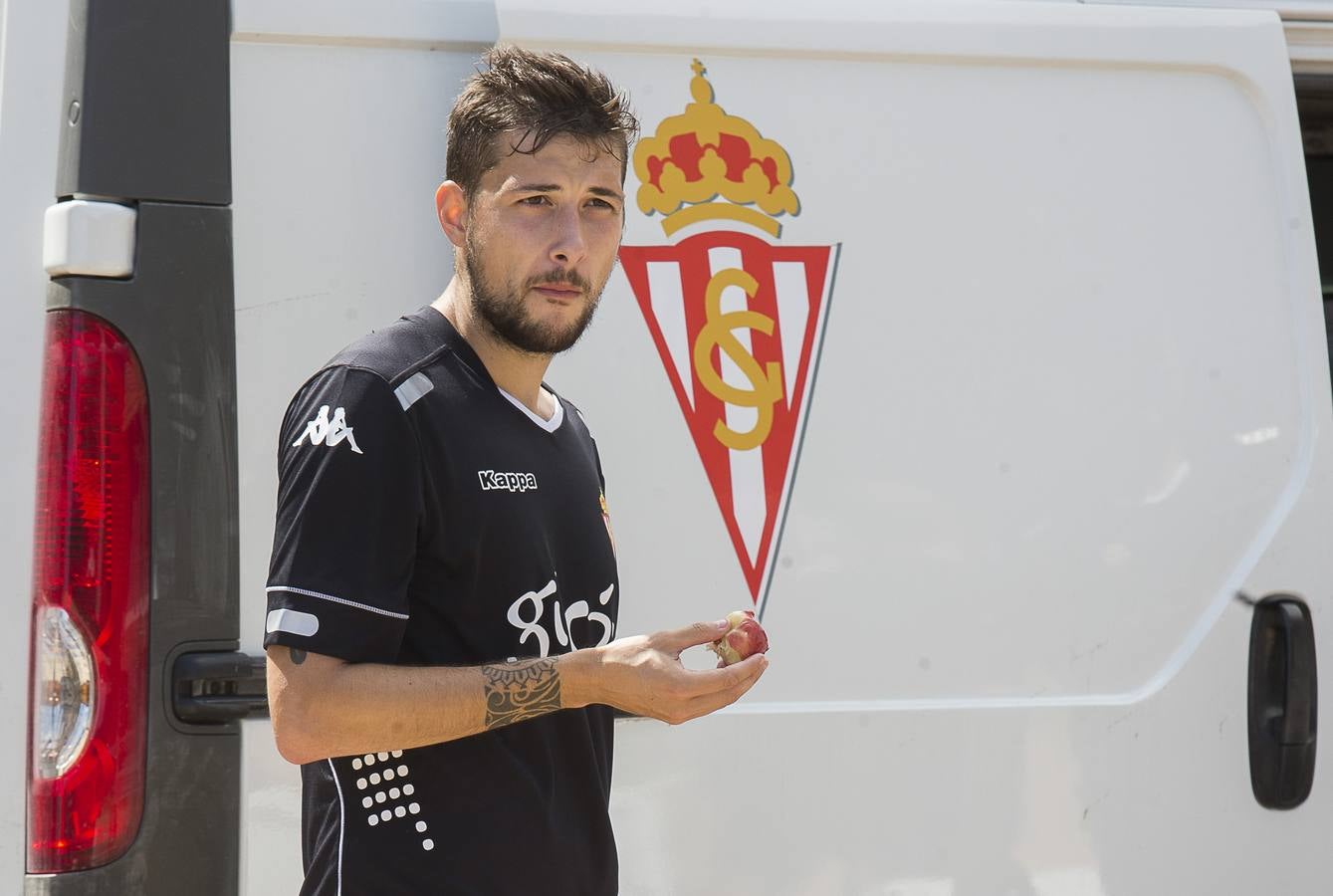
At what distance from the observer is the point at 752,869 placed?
1.98 metres

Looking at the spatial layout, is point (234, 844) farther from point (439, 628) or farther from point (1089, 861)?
point (1089, 861)

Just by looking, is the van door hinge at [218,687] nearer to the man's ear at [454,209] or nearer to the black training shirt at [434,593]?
the black training shirt at [434,593]

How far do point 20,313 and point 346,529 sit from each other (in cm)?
68

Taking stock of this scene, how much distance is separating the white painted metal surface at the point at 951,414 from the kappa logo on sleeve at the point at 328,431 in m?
0.45

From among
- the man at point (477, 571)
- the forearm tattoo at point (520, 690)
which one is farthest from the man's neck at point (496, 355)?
the forearm tattoo at point (520, 690)

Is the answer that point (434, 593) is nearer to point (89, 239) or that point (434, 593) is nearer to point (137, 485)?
point (137, 485)

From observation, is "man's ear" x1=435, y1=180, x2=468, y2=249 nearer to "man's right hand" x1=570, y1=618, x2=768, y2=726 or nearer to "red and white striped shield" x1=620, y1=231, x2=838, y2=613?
A: "red and white striped shield" x1=620, y1=231, x2=838, y2=613

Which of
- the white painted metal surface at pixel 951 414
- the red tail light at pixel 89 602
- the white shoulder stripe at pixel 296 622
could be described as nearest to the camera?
the white shoulder stripe at pixel 296 622

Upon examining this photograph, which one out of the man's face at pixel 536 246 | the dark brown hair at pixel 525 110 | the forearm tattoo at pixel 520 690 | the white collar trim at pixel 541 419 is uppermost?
the dark brown hair at pixel 525 110

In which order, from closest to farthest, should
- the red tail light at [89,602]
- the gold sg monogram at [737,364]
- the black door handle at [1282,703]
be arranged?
the red tail light at [89,602] < the gold sg monogram at [737,364] < the black door handle at [1282,703]

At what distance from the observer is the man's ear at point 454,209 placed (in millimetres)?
1642

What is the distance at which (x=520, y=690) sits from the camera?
143 centimetres

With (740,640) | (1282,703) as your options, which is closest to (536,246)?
(740,640)

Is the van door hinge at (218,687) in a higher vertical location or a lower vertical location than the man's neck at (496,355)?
lower
